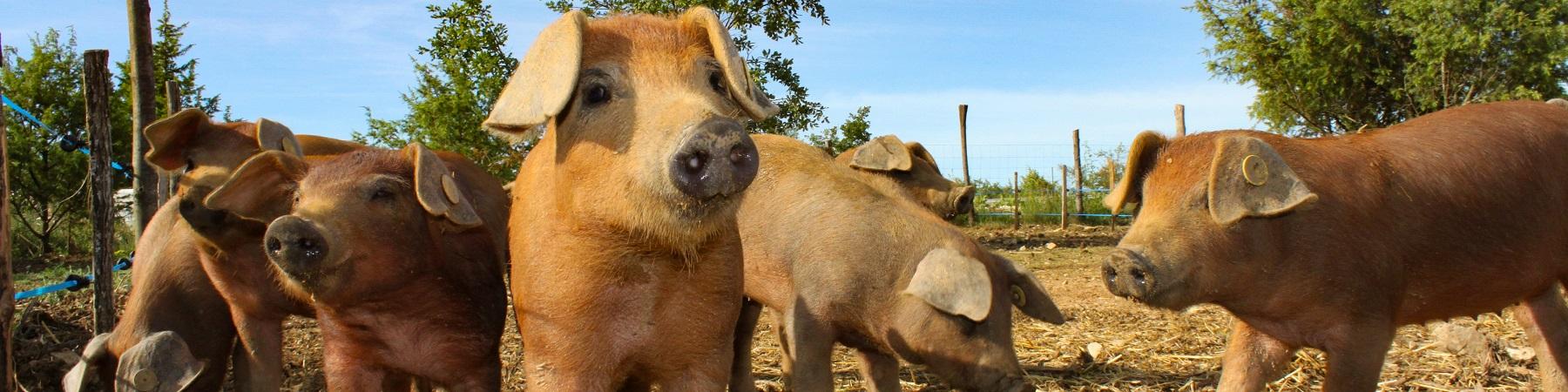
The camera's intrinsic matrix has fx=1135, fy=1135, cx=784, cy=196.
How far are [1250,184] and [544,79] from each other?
2.73m

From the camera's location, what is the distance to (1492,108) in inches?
211

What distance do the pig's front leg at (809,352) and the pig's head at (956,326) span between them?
0.34 m

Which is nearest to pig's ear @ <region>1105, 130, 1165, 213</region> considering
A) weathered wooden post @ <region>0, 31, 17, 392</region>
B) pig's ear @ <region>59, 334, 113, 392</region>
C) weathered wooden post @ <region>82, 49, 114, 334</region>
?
weathered wooden post @ <region>0, 31, 17, 392</region>

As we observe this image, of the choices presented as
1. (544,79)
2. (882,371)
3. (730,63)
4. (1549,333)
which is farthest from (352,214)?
(1549,333)

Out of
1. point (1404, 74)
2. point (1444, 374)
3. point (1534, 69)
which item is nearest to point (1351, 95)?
point (1404, 74)

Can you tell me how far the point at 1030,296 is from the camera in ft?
18.6

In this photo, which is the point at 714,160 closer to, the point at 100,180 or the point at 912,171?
the point at 912,171

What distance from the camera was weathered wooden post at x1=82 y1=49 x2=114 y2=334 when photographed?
6.21 meters

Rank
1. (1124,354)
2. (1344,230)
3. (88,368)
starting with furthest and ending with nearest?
(1124,354) → (88,368) → (1344,230)

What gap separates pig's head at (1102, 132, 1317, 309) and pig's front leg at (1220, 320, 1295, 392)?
21.2 inches

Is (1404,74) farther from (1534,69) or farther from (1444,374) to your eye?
(1444,374)

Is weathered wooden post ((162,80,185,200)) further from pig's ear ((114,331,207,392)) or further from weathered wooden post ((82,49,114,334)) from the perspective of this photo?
pig's ear ((114,331,207,392))

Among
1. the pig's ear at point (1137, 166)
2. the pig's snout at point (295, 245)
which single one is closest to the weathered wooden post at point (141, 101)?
the pig's snout at point (295, 245)

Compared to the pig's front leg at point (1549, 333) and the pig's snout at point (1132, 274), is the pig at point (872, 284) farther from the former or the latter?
the pig's front leg at point (1549, 333)
